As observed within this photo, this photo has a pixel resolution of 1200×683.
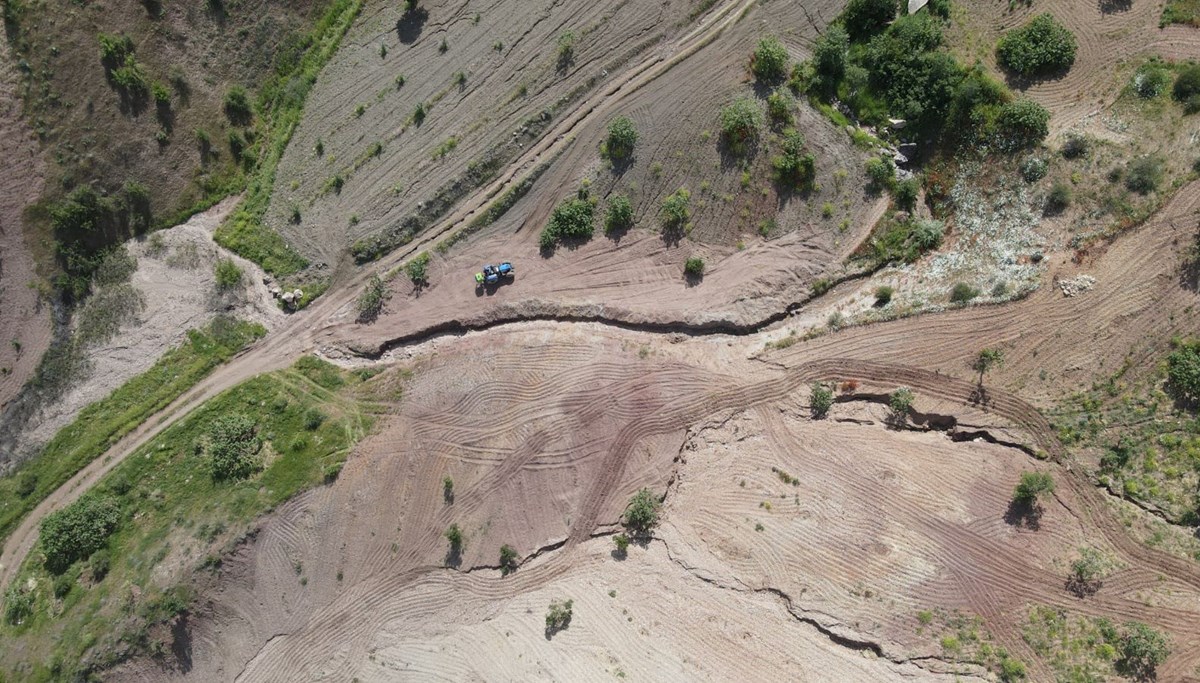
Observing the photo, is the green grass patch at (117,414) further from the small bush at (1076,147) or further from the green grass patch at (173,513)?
the small bush at (1076,147)

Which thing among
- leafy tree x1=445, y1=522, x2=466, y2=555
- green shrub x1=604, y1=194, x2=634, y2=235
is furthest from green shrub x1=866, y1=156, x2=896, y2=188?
leafy tree x1=445, y1=522, x2=466, y2=555

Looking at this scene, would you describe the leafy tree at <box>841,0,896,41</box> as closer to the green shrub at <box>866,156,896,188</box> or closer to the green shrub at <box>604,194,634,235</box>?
the green shrub at <box>866,156,896,188</box>

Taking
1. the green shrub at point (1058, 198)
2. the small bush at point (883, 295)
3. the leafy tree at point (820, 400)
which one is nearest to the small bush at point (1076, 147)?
the green shrub at point (1058, 198)

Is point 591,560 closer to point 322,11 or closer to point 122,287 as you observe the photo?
point 122,287

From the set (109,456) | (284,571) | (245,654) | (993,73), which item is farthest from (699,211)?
(109,456)

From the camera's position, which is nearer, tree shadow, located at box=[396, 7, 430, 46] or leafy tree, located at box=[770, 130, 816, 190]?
leafy tree, located at box=[770, 130, 816, 190]

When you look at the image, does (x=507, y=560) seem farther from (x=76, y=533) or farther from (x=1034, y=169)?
(x=1034, y=169)
